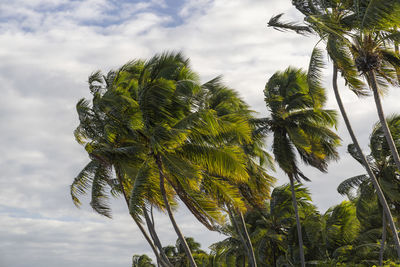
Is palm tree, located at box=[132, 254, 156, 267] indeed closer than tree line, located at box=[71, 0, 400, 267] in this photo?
No

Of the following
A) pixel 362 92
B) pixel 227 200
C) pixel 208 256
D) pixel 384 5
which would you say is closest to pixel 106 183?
pixel 227 200

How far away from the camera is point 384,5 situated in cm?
1338

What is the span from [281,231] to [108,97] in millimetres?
22775

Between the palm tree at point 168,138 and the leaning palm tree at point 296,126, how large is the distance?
10.7 metres

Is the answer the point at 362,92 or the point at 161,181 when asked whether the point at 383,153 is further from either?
the point at 161,181

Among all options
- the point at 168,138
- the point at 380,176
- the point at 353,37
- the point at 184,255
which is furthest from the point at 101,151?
the point at 184,255

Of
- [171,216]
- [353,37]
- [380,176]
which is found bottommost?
[171,216]

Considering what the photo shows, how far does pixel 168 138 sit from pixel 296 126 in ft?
45.1

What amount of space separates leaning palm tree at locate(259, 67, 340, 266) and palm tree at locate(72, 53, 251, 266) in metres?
10.7

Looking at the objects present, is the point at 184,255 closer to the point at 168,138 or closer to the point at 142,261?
the point at 142,261

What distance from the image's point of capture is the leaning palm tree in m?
27.1

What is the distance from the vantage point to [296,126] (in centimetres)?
2791

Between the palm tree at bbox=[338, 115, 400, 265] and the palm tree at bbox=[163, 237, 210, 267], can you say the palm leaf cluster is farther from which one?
the palm tree at bbox=[163, 237, 210, 267]

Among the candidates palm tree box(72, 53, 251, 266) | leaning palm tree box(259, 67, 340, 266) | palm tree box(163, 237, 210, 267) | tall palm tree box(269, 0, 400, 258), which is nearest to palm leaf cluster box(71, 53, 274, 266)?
palm tree box(72, 53, 251, 266)
